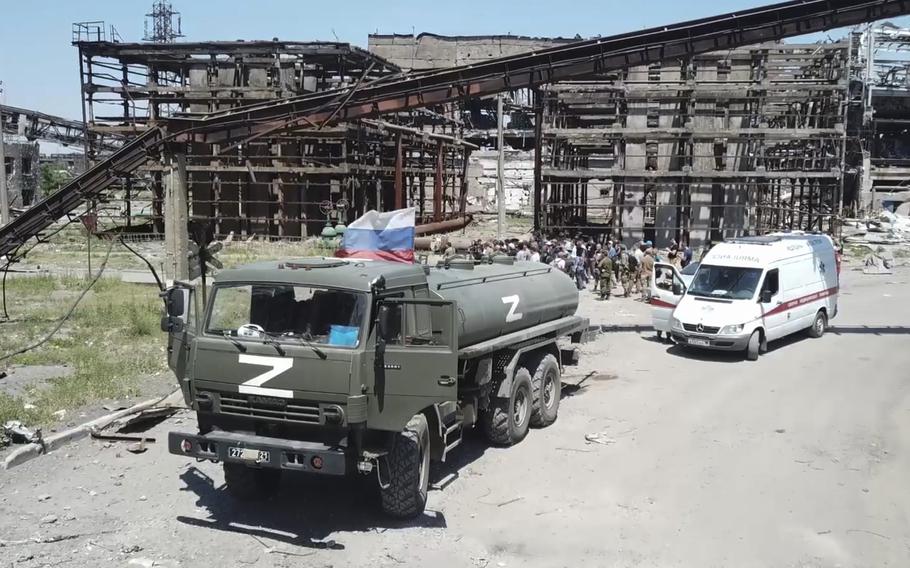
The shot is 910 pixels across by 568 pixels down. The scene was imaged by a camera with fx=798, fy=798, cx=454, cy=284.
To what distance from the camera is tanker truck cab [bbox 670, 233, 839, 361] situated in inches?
600

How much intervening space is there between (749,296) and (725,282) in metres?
0.60

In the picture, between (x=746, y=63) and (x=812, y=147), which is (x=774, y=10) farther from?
(x=812, y=147)

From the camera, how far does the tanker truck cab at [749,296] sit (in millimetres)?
15242

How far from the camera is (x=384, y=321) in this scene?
281 inches

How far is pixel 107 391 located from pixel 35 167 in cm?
4950

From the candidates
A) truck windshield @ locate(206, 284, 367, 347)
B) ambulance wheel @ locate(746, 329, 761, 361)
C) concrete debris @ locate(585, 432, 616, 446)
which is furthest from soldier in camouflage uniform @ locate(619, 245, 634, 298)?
truck windshield @ locate(206, 284, 367, 347)

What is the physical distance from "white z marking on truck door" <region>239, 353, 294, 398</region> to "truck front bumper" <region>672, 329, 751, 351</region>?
10444 millimetres

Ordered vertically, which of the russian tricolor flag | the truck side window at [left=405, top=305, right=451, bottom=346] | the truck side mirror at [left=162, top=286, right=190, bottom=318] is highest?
the russian tricolor flag

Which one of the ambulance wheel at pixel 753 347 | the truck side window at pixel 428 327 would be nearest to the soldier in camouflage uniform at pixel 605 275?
the ambulance wheel at pixel 753 347

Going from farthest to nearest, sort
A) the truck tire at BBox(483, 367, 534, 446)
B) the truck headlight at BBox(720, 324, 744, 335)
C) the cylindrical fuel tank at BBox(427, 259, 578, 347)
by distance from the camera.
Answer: the truck headlight at BBox(720, 324, 744, 335), the truck tire at BBox(483, 367, 534, 446), the cylindrical fuel tank at BBox(427, 259, 578, 347)

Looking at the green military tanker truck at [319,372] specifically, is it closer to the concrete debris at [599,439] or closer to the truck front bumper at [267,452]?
the truck front bumper at [267,452]

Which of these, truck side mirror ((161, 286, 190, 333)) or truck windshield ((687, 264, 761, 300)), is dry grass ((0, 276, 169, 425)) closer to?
truck side mirror ((161, 286, 190, 333))

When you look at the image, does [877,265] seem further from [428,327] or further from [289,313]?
[289,313]

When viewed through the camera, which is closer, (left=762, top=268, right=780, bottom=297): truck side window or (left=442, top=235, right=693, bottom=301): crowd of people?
(left=762, top=268, right=780, bottom=297): truck side window
